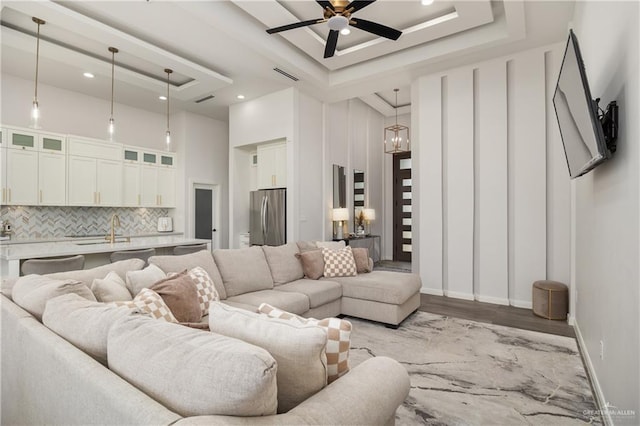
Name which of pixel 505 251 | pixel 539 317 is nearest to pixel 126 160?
pixel 505 251

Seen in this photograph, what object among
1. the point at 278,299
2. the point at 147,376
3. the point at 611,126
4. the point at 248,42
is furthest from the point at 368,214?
the point at 147,376

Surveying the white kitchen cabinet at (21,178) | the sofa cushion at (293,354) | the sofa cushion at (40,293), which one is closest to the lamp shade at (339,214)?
the white kitchen cabinet at (21,178)

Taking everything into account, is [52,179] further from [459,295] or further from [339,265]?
[459,295]

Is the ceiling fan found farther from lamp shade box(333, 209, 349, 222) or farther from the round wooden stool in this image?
lamp shade box(333, 209, 349, 222)

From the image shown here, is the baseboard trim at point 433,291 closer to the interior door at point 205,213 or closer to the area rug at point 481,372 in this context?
the area rug at point 481,372

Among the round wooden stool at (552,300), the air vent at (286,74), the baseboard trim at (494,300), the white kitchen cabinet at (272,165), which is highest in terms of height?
the air vent at (286,74)

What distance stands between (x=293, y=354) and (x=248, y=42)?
12.9 feet

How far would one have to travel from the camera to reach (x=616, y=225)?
5.75ft

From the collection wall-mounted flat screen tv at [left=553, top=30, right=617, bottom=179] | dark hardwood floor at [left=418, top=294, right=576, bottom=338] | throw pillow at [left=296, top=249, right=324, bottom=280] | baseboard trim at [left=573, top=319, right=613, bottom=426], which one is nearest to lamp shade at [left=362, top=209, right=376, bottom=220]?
dark hardwood floor at [left=418, top=294, right=576, bottom=338]

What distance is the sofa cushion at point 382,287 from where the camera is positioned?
3398mm

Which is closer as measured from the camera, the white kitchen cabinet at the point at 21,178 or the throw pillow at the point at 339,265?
the throw pillow at the point at 339,265

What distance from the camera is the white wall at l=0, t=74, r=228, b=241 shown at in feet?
16.5

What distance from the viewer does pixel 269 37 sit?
4164mm

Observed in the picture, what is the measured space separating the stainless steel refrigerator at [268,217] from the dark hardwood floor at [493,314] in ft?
8.40
